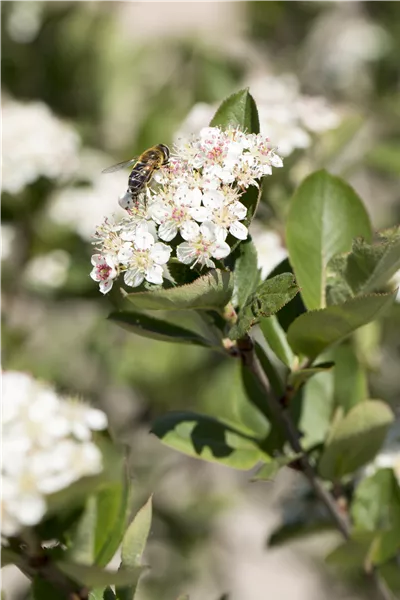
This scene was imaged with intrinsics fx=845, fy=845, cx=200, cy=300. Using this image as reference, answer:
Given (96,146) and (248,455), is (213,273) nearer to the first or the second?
(248,455)

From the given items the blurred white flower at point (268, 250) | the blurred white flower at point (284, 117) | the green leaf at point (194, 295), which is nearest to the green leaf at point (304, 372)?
the green leaf at point (194, 295)

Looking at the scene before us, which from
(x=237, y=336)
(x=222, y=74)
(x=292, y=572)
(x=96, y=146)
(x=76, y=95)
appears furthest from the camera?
(x=292, y=572)

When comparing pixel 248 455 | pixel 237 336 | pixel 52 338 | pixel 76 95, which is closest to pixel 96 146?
pixel 76 95

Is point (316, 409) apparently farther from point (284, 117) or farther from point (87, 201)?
point (87, 201)

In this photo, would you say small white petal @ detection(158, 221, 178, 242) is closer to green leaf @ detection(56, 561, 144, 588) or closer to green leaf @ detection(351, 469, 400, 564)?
green leaf @ detection(56, 561, 144, 588)

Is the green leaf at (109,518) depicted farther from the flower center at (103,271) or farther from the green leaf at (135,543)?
the flower center at (103,271)
